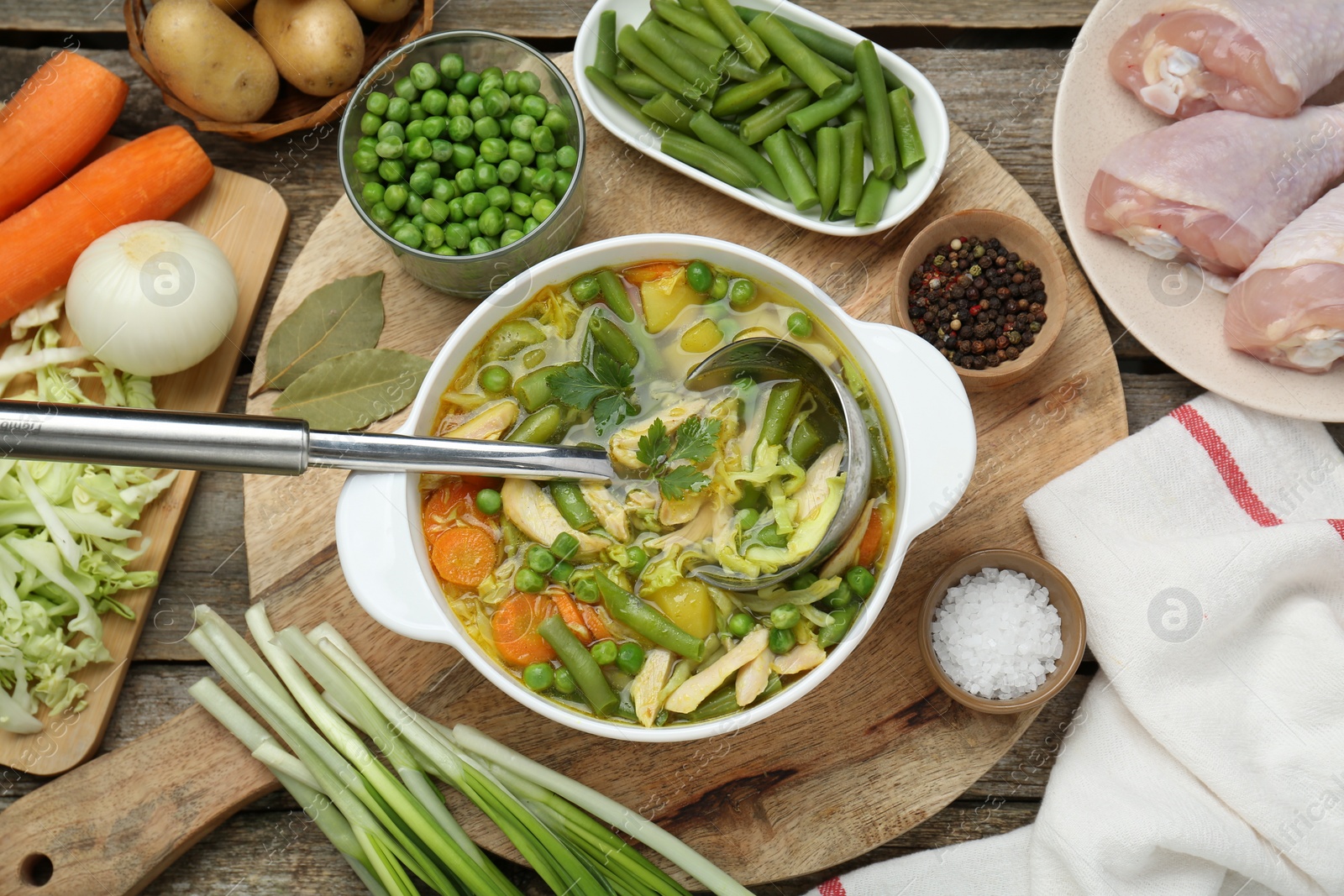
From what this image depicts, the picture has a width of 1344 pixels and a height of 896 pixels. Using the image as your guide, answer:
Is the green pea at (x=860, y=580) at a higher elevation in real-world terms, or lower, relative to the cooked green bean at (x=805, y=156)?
lower

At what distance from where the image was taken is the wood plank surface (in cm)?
321

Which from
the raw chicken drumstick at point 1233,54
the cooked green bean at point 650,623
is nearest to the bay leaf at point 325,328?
the cooked green bean at point 650,623

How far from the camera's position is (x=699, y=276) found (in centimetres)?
255

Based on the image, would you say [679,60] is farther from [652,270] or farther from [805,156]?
[652,270]

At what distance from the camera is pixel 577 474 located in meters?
2.50

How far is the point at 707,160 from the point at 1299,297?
5.53 feet

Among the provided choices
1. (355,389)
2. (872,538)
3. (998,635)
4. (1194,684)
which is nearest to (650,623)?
(872,538)

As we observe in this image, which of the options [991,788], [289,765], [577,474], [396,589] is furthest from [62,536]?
[991,788]

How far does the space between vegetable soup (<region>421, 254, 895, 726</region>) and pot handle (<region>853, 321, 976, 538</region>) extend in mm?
203

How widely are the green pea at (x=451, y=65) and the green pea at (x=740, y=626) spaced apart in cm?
176

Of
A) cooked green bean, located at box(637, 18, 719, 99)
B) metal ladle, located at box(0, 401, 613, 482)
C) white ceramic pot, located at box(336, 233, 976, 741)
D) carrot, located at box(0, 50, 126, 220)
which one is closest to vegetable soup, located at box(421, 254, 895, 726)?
white ceramic pot, located at box(336, 233, 976, 741)

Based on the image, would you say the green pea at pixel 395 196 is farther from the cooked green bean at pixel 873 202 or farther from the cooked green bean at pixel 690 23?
the cooked green bean at pixel 873 202

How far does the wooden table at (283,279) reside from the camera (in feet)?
9.95

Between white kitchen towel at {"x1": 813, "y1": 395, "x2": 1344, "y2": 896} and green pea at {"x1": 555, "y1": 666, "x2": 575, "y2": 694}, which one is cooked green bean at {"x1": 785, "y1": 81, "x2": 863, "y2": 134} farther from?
green pea at {"x1": 555, "y1": 666, "x2": 575, "y2": 694}
